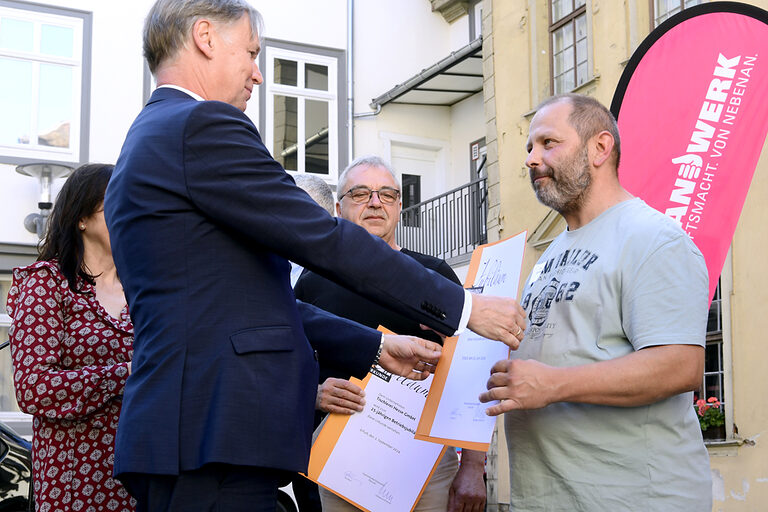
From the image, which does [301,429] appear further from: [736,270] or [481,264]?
[736,270]

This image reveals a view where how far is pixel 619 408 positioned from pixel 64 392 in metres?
1.84

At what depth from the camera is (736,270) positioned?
9.58 metres

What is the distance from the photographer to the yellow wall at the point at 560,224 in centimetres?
928

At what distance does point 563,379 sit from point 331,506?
1.53 metres

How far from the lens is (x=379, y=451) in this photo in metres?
3.65

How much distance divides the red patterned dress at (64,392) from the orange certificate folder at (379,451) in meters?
0.74

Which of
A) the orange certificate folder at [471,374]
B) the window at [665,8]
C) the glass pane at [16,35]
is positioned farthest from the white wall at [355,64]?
the orange certificate folder at [471,374]

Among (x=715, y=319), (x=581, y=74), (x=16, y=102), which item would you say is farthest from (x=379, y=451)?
(x=16, y=102)

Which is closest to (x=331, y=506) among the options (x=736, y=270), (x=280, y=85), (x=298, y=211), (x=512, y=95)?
(x=298, y=211)

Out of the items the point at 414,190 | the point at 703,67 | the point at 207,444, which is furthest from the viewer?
the point at 414,190

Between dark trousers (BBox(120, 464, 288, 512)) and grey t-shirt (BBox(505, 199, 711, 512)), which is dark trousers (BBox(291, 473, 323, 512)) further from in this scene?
dark trousers (BBox(120, 464, 288, 512))

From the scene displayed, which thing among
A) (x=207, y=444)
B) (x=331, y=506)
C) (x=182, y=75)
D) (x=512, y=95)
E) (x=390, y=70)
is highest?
(x=390, y=70)

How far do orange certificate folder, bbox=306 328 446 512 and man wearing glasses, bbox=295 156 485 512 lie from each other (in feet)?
0.25

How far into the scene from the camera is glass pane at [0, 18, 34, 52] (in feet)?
53.0
